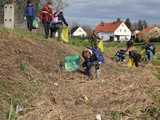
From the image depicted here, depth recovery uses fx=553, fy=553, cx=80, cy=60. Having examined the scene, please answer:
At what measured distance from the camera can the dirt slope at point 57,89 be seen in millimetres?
12539

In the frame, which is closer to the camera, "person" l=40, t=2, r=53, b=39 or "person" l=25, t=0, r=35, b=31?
"person" l=40, t=2, r=53, b=39

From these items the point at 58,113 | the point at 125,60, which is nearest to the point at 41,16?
the point at 125,60

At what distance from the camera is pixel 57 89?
15156mm

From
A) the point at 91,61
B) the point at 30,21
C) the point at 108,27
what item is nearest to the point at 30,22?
the point at 30,21

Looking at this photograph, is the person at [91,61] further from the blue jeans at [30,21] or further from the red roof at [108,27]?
the red roof at [108,27]

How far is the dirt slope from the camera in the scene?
41.1 ft

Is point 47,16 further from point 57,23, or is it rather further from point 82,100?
point 82,100

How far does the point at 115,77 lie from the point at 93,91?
2.76 m

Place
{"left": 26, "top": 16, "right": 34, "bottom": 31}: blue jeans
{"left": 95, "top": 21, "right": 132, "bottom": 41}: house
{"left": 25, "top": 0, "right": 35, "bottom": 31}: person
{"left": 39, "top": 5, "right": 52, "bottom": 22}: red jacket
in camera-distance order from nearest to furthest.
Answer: {"left": 39, "top": 5, "right": 52, "bottom": 22}: red jacket → {"left": 25, "top": 0, "right": 35, "bottom": 31}: person → {"left": 26, "top": 16, "right": 34, "bottom": 31}: blue jeans → {"left": 95, "top": 21, "right": 132, "bottom": 41}: house

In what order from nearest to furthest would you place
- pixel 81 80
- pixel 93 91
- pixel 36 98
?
pixel 36 98
pixel 93 91
pixel 81 80

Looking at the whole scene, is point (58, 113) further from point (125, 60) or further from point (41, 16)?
point (125, 60)

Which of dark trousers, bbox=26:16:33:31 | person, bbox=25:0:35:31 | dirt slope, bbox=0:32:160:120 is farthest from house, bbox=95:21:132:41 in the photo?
dirt slope, bbox=0:32:160:120

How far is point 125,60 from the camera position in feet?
88.1

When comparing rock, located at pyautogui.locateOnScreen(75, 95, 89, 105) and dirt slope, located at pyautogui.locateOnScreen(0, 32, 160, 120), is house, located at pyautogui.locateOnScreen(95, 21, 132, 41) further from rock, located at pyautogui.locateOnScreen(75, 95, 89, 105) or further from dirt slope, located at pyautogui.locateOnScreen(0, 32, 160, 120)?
rock, located at pyautogui.locateOnScreen(75, 95, 89, 105)
